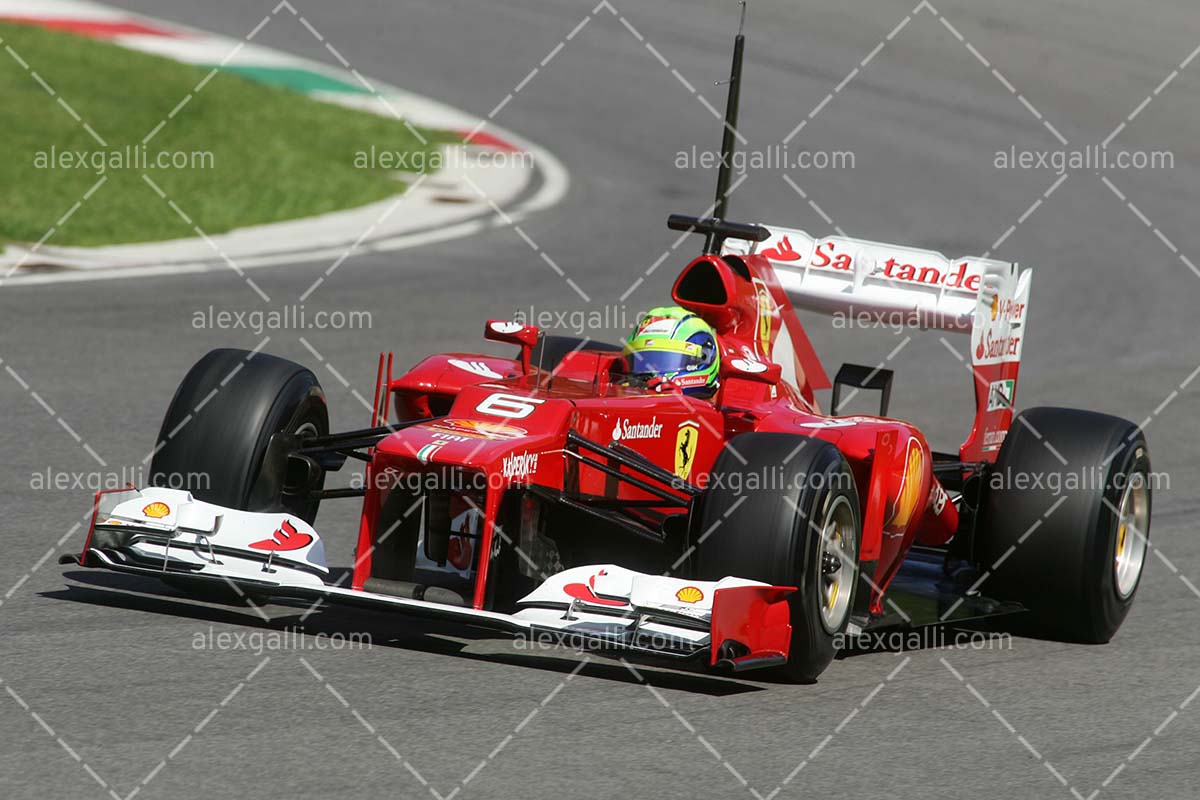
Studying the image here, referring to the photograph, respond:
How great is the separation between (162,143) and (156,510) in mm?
12968

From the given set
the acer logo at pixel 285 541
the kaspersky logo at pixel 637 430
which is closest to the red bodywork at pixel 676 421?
the kaspersky logo at pixel 637 430

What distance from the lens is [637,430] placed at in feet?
23.3

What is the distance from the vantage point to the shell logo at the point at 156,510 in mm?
6625

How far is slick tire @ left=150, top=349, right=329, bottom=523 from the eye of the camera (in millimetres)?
6953

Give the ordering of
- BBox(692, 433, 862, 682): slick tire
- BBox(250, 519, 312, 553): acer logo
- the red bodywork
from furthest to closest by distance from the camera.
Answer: BBox(250, 519, 312, 553): acer logo < the red bodywork < BBox(692, 433, 862, 682): slick tire

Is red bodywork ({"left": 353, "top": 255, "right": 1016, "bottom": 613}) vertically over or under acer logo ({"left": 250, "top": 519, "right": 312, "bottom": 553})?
over

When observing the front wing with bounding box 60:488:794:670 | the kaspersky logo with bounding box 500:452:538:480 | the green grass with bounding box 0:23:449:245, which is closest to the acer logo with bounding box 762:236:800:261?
the kaspersky logo with bounding box 500:452:538:480

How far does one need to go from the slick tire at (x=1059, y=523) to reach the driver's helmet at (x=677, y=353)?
126cm

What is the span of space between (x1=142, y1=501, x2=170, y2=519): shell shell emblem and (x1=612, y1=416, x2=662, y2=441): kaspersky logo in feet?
5.34

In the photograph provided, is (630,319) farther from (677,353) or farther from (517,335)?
(677,353)

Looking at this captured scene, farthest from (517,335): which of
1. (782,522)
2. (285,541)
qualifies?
(782,522)

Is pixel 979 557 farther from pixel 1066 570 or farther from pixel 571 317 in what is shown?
pixel 571 317

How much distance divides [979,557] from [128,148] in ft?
41.9

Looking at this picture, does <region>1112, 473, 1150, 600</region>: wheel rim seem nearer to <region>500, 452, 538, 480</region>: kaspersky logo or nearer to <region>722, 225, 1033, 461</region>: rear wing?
<region>722, 225, 1033, 461</region>: rear wing
